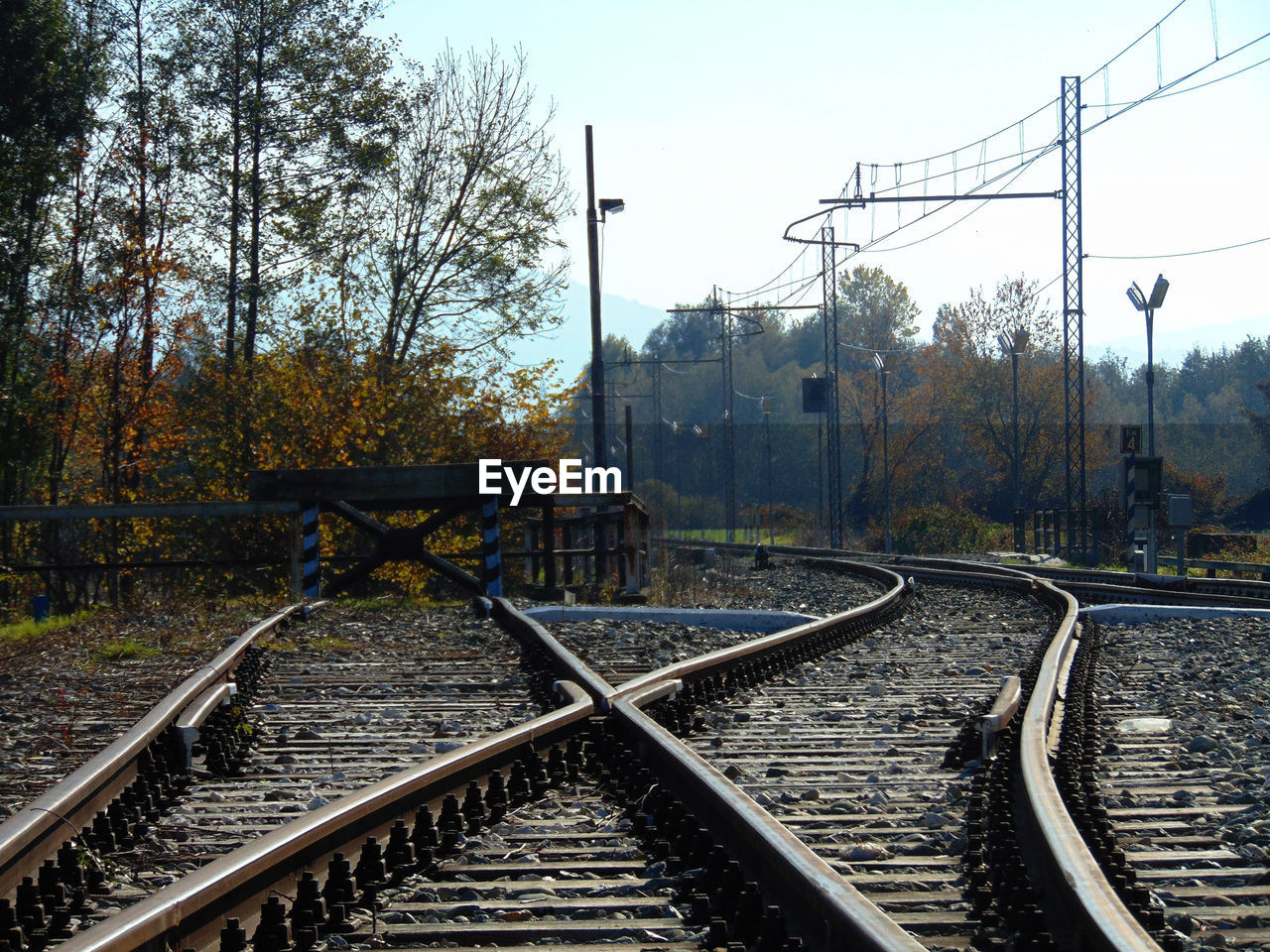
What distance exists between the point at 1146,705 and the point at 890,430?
69181 mm

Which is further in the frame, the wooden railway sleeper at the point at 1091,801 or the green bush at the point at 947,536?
the green bush at the point at 947,536

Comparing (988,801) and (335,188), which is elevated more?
(335,188)

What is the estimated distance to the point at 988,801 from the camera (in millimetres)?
4332

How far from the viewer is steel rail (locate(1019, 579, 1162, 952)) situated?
2.71 m

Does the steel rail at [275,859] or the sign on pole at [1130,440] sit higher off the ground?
the sign on pole at [1130,440]

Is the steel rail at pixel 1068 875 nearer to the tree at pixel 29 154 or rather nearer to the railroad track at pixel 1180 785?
the railroad track at pixel 1180 785

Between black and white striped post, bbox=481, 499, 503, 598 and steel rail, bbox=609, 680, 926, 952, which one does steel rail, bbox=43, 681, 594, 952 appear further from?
black and white striped post, bbox=481, 499, 503, 598

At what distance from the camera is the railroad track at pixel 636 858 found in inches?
115

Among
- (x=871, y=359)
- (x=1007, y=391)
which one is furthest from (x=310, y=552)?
(x=871, y=359)

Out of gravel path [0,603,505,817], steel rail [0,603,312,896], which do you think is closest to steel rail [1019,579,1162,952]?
steel rail [0,603,312,896]

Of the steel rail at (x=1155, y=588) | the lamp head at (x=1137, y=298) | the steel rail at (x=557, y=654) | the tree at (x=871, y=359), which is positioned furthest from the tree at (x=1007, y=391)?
the steel rail at (x=557, y=654)

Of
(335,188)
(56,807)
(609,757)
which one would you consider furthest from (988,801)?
(335,188)

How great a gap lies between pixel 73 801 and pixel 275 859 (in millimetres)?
1066

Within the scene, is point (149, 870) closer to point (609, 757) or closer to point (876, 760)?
point (609, 757)
